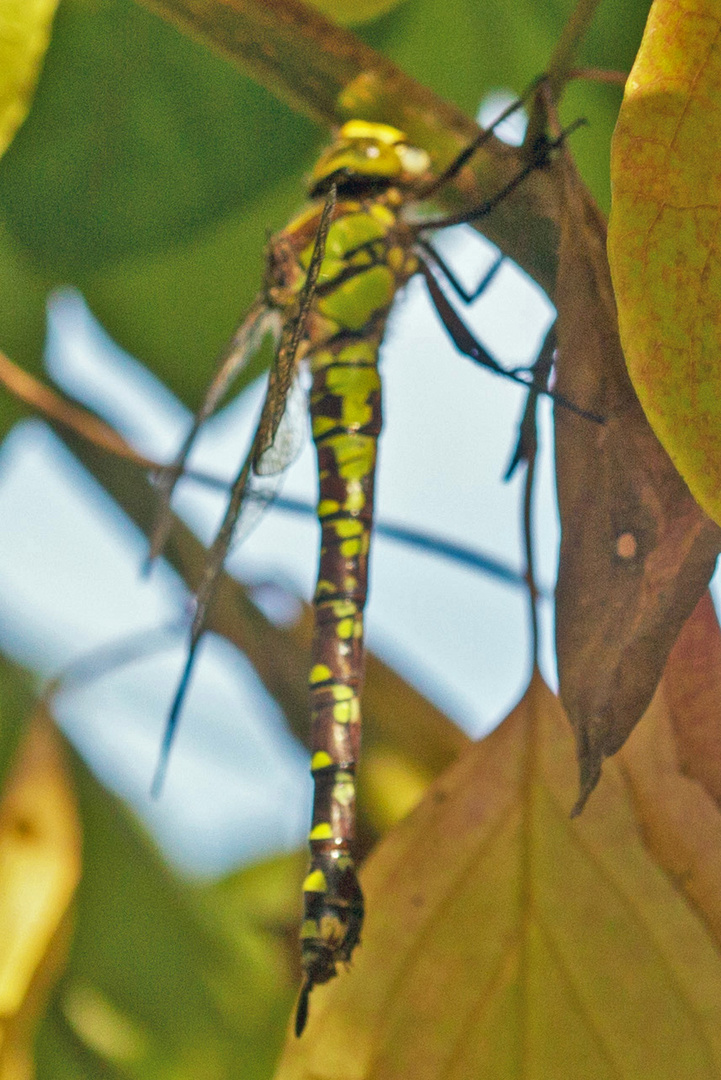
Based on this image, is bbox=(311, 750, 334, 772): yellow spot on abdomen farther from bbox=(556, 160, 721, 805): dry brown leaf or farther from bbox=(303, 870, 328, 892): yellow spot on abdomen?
bbox=(556, 160, 721, 805): dry brown leaf

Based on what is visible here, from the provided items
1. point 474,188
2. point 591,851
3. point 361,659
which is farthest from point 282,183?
point 591,851

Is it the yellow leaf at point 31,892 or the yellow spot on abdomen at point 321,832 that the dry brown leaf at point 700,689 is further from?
the yellow leaf at point 31,892

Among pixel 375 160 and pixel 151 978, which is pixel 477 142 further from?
pixel 151 978

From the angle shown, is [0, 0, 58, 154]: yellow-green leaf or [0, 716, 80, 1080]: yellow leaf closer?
[0, 0, 58, 154]: yellow-green leaf

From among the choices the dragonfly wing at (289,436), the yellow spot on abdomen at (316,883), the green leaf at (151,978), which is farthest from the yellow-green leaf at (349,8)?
the green leaf at (151,978)

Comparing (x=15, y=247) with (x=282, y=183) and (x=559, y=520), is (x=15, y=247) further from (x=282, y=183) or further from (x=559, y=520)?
(x=559, y=520)

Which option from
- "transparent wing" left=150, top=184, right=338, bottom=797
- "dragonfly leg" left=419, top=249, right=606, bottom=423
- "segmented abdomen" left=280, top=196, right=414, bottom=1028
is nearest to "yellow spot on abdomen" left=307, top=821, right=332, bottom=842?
"segmented abdomen" left=280, top=196, right=414, bottom=1028

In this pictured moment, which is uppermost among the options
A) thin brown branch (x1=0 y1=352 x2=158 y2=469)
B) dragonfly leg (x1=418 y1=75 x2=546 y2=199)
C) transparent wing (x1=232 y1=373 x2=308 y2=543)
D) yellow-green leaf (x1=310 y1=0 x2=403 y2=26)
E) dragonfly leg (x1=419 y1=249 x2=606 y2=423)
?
yellow-green leaf (x1=310 y1=0 x2=403 y2=26)
